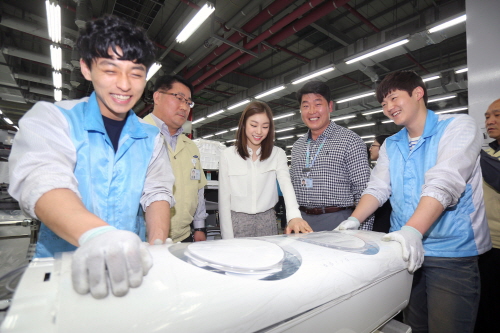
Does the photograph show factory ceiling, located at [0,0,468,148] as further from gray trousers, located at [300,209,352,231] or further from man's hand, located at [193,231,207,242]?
gray trousers, located at [300,209,352,231]

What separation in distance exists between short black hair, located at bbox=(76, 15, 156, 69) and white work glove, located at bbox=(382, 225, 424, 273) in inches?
40.7

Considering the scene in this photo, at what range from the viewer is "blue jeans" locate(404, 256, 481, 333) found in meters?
0.92

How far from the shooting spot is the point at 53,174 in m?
0.58

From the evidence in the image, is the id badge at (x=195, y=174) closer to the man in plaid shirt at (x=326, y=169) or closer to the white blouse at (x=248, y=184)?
the white blouse at (x=248, y=184)

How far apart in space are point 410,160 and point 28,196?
1.30 metres

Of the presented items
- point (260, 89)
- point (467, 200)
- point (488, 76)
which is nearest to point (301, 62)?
point (260, 89)

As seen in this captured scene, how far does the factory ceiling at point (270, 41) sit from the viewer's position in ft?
14.5

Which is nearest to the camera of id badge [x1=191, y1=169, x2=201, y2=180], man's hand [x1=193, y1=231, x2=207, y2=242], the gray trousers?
Answer: the gray trousers

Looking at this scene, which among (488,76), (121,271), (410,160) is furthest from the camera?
(488,76)

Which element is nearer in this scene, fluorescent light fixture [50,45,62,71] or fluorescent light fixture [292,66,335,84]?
fluorescent light fixture [50,45,62,71]

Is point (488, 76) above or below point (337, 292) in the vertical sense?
above

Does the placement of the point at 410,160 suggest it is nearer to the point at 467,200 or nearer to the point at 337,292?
the point at 467,200

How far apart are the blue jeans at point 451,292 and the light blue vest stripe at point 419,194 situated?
38 millimetres

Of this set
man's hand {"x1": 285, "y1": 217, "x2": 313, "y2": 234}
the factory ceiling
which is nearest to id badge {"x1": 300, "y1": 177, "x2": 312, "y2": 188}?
man's hand {"x1": 285, "y1": 217, "x2": 313, "y2": 234}
